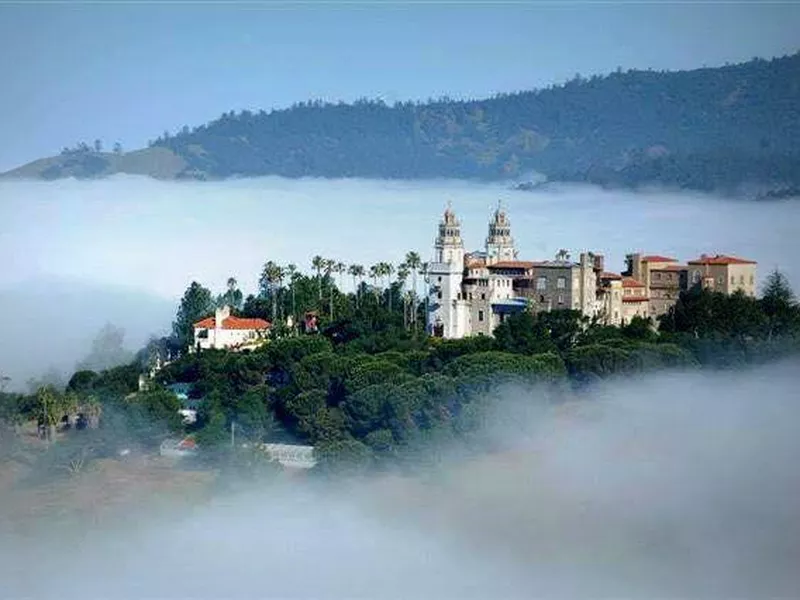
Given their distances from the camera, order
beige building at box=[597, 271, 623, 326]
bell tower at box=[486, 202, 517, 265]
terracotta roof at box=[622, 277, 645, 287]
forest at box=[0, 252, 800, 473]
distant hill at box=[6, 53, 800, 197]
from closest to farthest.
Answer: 1. forest at box=[0, 252, 800, 473]
2. beige building at box=[597, 271, 623, 326]
3. terracotta roof at box=[622, 277, 645, 287]
4. bell tower at box=[486, 202, 517, 265]
5. distant hill at box=[6, 53, 800, 197]

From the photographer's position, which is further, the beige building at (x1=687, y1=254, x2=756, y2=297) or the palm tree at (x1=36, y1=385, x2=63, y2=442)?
the beige building at (x1=687, y1=254, x2=756, y2=297)

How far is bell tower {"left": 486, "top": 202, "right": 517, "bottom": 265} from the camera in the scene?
79.2ft

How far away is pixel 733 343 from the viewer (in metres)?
20.5

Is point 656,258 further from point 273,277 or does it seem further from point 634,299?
point 273,277

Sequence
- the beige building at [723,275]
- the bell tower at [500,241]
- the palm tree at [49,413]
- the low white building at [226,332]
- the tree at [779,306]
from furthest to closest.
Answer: the bell tower at [500,241] < the beige building at [723,275] < the low white building at [226,332] < the tree at [779,306] < the palm tree at [49,413]

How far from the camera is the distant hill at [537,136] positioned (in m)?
46.2

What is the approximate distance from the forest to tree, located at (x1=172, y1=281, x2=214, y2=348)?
0.66 ft

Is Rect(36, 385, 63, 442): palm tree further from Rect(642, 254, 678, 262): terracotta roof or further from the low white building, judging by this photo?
Rect(642, 254, 678, 262): terracotta roof

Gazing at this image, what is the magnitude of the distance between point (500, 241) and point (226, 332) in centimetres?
384

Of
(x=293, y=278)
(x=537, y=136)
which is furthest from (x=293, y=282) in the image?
(x=537, y=136)

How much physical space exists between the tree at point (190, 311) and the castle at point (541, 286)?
3.22m

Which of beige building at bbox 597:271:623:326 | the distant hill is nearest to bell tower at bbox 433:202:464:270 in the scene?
beige building at bbox 597:271:623:326

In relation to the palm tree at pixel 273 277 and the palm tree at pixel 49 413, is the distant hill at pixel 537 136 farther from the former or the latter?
the palm tree at pixel 49 413

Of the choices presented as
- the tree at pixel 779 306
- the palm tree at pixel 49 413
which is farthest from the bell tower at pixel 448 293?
the palm tree at pixel 49 413
